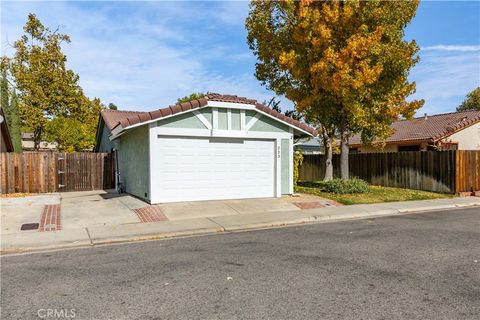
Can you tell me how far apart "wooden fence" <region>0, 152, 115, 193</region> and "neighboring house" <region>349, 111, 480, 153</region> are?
16.8 meters

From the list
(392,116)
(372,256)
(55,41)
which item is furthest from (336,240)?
(55,41)

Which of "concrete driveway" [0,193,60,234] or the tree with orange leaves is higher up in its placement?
the tree with orange leaves

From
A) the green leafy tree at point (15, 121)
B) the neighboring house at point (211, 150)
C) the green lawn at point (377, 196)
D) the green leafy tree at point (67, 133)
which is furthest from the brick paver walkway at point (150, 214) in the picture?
the green leafy tree at point (15, 121)

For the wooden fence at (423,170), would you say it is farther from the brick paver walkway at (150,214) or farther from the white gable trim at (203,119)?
the brick paver walkway at (150,214)

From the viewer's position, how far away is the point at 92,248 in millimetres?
7828

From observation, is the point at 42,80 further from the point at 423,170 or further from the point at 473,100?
the point at 473,100

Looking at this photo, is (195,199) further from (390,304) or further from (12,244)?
(390,304)

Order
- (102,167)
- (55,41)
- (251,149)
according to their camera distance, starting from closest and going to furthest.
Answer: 1. (251,149)
2. (102,167)
3. (55,41)

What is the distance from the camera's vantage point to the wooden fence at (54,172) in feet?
55.0

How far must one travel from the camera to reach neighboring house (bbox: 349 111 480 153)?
2358cm

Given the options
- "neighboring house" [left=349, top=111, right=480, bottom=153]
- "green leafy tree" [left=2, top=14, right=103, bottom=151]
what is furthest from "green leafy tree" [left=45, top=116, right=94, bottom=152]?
"neighboring house" [left=349, top=111, right=480, bottom=153]

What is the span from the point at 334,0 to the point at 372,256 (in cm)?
1199

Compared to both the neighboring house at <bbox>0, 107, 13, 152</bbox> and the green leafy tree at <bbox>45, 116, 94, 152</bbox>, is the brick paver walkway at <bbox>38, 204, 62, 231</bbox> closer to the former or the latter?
the neighboring house at <bbox>0, 107, 13, 152</bbox>

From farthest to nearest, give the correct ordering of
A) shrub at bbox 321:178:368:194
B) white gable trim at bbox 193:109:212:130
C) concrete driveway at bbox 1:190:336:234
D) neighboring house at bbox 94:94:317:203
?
shrub at bbox 321:178:368:194 < white gable trim at bbox 193:109:212:130 < neighboring house at bbox 94:94:317:203 < concrete driveway at bbox 1:190:336:234
